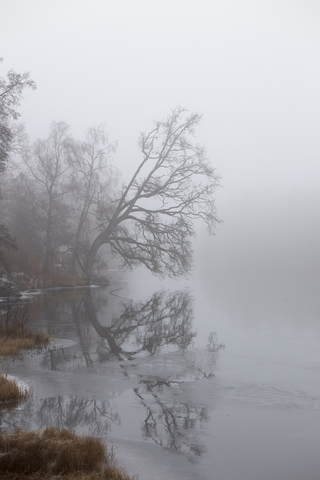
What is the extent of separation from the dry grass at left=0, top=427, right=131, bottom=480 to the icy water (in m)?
0.46

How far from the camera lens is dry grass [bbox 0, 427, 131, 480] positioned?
16.4 ft

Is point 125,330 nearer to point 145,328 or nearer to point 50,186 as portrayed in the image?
point 145,328

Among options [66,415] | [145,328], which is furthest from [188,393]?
[145,328]

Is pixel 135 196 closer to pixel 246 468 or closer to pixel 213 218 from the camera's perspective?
pixel 213 218

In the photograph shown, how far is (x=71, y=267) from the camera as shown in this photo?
43.6m

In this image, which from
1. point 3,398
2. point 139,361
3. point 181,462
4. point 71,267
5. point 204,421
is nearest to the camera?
point 181,462

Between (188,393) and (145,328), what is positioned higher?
(145,328)

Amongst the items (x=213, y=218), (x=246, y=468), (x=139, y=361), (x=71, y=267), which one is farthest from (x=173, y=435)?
(x=71, y=267)

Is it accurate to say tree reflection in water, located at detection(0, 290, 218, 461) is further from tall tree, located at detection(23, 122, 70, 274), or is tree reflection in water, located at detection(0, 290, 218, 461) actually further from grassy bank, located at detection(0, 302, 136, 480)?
tall tree, located at detection(23, 122, 70, 274)

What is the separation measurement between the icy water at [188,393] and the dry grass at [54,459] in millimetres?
459

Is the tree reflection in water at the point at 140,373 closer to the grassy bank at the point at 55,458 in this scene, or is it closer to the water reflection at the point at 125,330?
the water reflection at the point at 125,330

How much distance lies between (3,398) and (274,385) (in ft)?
16.1

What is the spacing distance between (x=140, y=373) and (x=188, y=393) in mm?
1888

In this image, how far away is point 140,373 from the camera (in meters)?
10.4
